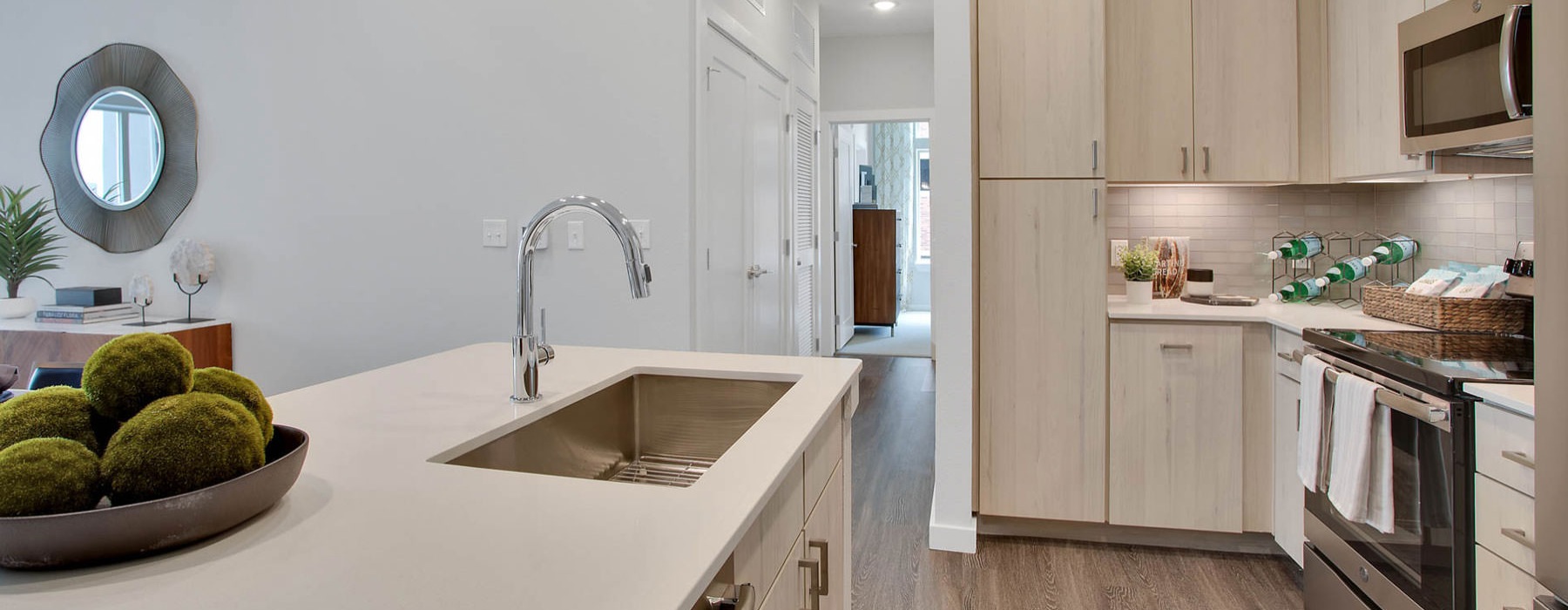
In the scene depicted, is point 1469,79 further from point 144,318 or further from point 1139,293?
point 144,318

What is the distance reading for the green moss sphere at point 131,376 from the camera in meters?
0.82

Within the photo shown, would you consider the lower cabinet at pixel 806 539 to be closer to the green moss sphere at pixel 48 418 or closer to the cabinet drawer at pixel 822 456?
the cabinet drawer at pixel 822 456

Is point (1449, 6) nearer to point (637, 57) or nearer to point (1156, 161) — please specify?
point (1156, 161)

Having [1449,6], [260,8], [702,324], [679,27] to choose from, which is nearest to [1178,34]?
[1449,6]

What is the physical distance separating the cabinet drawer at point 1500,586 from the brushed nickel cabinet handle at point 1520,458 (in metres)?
0.19

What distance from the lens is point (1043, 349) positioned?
2.87m

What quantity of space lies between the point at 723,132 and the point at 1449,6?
2427 mm

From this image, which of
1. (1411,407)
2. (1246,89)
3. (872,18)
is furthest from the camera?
(872,18)

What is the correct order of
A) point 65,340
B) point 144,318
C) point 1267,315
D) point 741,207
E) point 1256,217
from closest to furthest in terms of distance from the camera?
point 1267,315 < point 1256,217 < point 65,340 < point 144,318 < point 741,207

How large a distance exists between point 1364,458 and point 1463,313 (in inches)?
23.3

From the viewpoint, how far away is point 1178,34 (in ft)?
9.43

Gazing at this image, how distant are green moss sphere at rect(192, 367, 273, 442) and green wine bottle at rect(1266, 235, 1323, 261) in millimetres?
3118

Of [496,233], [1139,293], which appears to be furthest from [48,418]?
[1139,293]

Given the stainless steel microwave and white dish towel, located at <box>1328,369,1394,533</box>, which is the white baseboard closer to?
white dish towel, located at <box>1328,369,1394,533</box>
